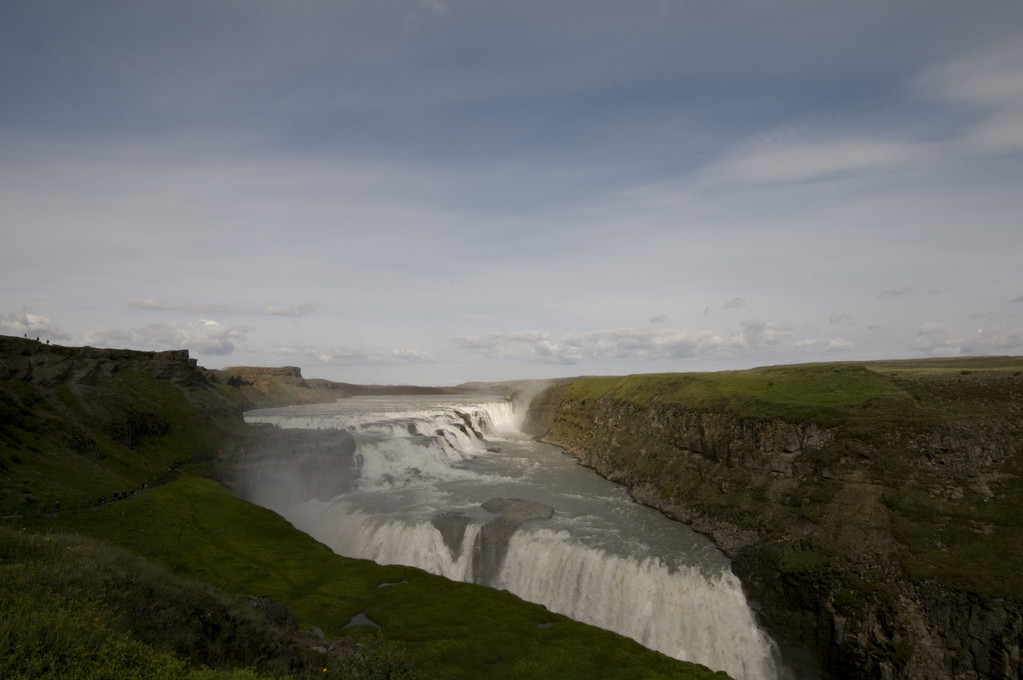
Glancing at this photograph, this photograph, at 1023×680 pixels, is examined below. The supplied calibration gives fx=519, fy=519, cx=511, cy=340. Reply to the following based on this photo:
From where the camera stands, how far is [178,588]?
20.0m

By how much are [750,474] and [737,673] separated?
16.0m

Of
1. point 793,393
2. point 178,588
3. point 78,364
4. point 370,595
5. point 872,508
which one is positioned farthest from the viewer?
point 78,364

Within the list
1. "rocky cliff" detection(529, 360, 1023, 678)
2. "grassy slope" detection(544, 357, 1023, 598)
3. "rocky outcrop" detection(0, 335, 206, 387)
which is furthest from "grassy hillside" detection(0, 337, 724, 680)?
"grassy slope" detection(544, 357, 1023, 598)

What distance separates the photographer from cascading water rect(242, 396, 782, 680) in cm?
3147

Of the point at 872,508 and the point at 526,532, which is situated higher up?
the point at 872,508

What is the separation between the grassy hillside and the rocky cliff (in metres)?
11.5

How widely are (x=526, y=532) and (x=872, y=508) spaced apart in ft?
76.7

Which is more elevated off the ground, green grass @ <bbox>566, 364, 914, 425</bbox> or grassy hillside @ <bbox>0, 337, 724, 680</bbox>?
green grass @ <bbox>566, 364, 914, 425</bbox>

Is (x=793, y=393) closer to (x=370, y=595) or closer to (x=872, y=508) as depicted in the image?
(x=872, y=508)

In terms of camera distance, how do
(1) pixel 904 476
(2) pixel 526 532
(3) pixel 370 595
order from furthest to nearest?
(2) pixel 526 532 → (1) pixel 904 476 → (3) pixel 370 595

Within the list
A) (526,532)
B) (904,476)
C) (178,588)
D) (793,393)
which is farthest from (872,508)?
(178,588)

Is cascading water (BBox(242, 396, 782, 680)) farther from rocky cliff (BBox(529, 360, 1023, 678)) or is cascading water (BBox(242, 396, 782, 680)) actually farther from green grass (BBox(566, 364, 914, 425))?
green grass (BBox(566, 364, 914, 425))

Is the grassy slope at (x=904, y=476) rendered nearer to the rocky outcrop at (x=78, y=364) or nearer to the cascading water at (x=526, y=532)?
the cascading water at (x=526, y=532)

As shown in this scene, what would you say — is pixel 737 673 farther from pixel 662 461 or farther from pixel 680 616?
pixel 662 461
